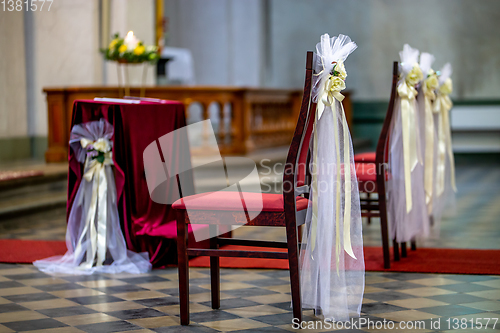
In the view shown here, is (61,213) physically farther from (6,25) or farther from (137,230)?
(6,25)

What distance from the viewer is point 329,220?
2.56m

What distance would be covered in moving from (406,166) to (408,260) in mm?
565

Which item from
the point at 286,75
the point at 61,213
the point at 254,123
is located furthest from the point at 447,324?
the point at 286,75

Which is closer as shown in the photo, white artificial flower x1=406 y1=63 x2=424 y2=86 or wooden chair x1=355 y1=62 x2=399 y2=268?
wooden chair x1=355 y1=62 x2=399 y2=268

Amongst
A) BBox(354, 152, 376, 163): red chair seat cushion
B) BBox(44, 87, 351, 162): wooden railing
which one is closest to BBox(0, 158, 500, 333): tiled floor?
BBox(354, 152, 376, 163): red chair seat cushion

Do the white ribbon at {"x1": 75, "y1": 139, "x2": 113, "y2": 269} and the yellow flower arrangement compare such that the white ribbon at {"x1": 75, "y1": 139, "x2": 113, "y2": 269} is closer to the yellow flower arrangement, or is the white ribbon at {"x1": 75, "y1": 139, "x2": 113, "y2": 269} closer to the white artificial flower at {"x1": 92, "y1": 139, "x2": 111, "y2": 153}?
the white artificial flower at {"x1": 92, "y1": 139, "x2": 111, "y2": 153}

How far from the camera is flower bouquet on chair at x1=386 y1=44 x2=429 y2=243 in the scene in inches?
144

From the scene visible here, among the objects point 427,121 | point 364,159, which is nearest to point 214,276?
point 364,159

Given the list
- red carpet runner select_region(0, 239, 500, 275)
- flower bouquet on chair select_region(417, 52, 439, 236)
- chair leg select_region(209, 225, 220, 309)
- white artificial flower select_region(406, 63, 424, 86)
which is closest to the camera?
chair leg select_region(209, 225, 220, 309)

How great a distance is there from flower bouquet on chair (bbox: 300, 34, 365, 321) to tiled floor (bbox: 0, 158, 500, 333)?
0.41 feet

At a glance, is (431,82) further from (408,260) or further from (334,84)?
(334,84)

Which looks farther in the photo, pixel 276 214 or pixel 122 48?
pixel 122 48

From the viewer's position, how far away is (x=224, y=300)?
291 cm

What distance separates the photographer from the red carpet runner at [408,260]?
3.47 metres
